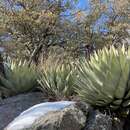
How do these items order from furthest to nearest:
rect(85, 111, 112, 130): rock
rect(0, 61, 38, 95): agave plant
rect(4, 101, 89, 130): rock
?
1. rect(0, 61, 38, 95): agave plant
2. rect(85, 111, 112, 130): rock
3. rect(4, 101, 89, 130): rock

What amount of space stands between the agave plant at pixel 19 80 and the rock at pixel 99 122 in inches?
167

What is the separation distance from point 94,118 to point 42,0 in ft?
51.4

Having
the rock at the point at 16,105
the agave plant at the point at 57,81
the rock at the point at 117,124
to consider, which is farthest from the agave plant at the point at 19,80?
the rock at the point at 117,124

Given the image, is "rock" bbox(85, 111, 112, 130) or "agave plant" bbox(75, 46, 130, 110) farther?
"agave plant" bbox(75, 46, 130, 110)

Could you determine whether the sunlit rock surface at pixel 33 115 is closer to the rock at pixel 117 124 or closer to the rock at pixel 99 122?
the rock at pixel 99 122

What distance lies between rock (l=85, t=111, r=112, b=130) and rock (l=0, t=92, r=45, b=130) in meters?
2.01

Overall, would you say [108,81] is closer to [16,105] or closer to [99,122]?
[99,122]

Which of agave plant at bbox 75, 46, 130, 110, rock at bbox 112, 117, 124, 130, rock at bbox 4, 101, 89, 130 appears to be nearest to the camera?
rock at bbox 4, 101, 89, 130

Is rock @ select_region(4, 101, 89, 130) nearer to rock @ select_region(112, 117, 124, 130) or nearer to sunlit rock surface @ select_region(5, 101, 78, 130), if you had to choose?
sunlit rock surface @ select_region(5, 101, 78, 130)

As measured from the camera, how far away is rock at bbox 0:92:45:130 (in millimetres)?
8461

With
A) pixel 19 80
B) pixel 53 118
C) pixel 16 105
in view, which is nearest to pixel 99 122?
pixel 53 118

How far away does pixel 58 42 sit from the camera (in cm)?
2241

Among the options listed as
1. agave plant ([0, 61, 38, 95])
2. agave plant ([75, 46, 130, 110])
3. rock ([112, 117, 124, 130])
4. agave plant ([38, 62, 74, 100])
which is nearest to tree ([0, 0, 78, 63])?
agave plant ([0, 61, 38, 95])

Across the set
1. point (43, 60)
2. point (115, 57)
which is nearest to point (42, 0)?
point (43, 60)
